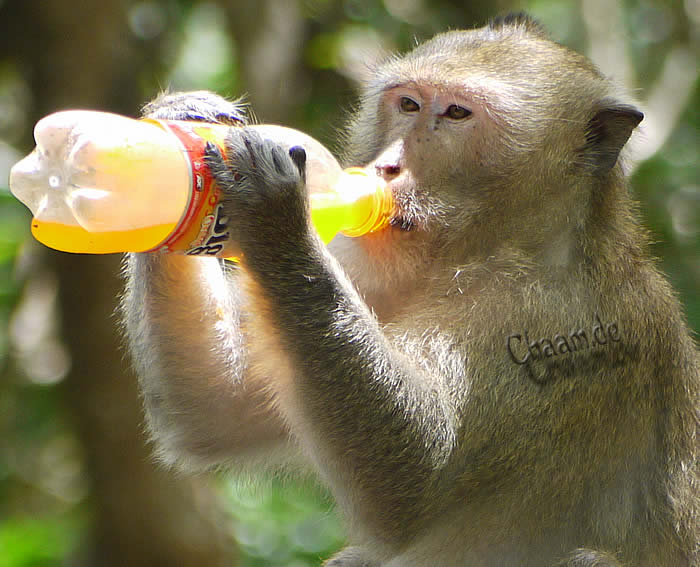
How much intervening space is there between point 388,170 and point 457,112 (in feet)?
1.06

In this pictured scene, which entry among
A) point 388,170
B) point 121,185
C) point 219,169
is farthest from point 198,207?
point 388,170

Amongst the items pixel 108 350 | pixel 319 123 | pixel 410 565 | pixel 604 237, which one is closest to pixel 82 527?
pixel 108 350

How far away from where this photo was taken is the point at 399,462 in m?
2.98

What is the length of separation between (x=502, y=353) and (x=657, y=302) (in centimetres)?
71

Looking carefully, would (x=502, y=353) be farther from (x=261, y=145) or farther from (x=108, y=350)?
(x=108, y=350)

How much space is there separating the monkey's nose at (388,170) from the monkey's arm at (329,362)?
45 centimetres

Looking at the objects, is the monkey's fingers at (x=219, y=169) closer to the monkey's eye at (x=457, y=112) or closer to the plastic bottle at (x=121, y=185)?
the plastic bottle at (x=121, y=185)

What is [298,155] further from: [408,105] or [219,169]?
[408,105]

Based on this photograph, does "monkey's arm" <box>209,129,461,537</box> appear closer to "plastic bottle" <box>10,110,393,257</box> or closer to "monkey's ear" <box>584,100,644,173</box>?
"plastic bottle" <box>10,110,393,257</box>

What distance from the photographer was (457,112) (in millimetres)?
3357

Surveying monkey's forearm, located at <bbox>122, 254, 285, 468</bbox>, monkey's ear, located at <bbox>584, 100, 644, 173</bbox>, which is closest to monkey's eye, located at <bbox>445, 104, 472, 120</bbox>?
monkey's ear, located at <bbox>584, 100, 644, 173</bbox>

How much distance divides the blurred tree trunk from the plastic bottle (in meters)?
4.08

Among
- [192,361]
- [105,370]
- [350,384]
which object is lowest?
[105,370]

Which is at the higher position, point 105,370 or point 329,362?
point 329,362
